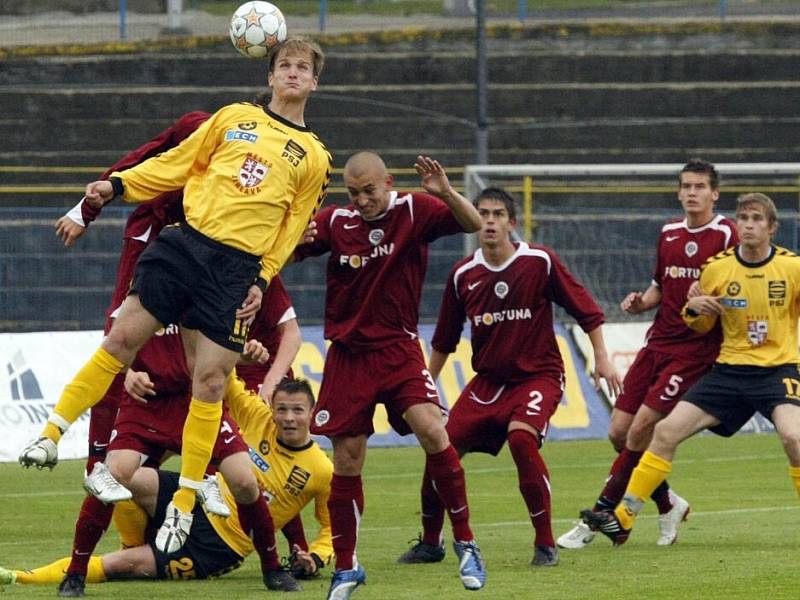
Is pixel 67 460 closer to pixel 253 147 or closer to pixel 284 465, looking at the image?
pixel 284 465

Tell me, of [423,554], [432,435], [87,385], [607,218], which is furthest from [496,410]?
[607,218]

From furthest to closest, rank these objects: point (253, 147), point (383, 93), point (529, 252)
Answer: point (383, 93) → point (529, 252) → point (253, 147)

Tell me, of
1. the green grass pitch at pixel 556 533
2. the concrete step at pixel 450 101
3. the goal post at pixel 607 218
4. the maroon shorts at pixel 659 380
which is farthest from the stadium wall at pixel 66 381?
the concrete step at pixel 450 101

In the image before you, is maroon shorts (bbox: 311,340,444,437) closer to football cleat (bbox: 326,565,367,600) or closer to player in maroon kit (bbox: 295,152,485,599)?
player in maroon kit (bbox: 295,152,485,599)

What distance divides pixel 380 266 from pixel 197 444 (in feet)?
5.18

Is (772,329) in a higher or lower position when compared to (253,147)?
lower

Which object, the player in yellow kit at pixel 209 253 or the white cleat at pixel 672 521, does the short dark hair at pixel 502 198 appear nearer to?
the player in yellow kit at pixel 209 253

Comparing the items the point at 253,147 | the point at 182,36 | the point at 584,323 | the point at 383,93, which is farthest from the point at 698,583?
the point at 182,36

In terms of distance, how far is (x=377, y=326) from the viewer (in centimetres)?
912

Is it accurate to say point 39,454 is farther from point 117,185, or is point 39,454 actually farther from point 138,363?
point 138,363

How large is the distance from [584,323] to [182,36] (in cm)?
1839

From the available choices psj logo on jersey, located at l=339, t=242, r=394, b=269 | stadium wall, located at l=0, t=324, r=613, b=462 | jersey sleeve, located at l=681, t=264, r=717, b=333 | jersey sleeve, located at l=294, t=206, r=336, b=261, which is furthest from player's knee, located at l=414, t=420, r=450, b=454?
stadium wall, located at l=0, t=324, r=613, b=462

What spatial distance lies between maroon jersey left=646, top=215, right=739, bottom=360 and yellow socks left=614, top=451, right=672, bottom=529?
0.95 meters

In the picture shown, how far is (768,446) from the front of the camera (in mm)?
16922
